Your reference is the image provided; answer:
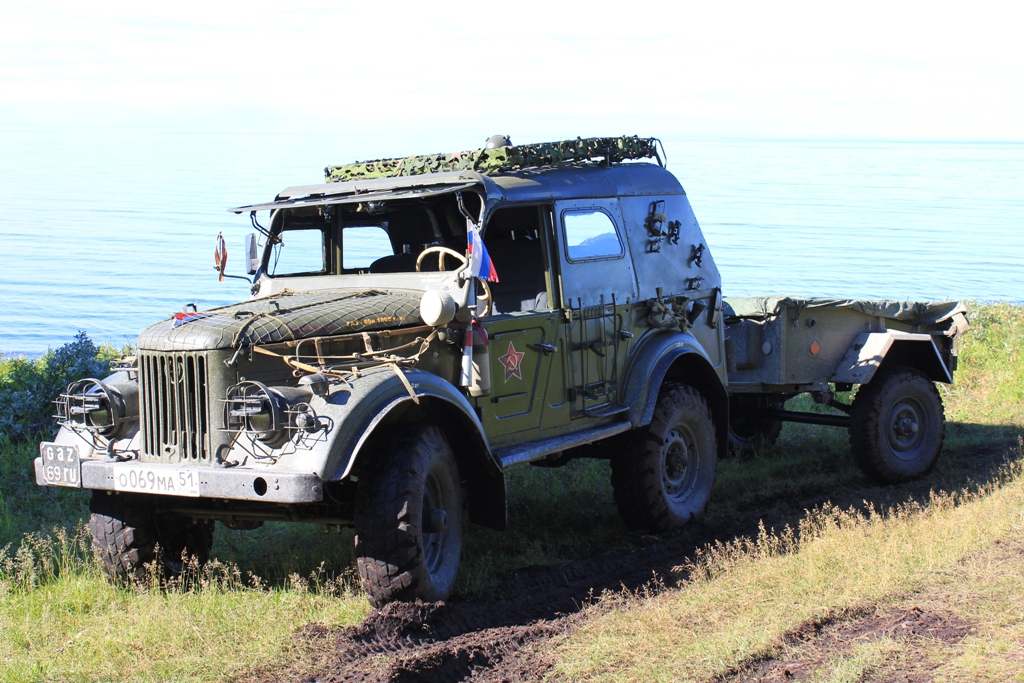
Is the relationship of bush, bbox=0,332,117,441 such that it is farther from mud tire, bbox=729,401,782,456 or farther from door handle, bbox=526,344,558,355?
mud tire, bbox=729,401,782,456

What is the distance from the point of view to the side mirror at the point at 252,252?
7.29 metres

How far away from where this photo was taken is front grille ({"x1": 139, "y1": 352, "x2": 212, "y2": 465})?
18.3 ft

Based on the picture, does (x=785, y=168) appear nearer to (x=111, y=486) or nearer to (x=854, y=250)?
(x=854, y=250)

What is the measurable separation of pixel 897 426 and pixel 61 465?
21.8 feet

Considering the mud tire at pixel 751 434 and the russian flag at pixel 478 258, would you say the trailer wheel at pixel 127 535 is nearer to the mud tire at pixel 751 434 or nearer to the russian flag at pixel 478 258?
the russian flag at pixel 478 258

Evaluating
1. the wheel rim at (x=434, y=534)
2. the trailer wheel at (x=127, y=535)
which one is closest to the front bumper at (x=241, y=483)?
the trailer wheel at (x=127, y=535)

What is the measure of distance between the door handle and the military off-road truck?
15 millimetres

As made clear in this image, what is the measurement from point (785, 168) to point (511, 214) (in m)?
66.8

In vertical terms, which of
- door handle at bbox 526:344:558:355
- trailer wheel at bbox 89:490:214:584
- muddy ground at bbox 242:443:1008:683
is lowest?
muddy ground at bbox 242:443:1008:683

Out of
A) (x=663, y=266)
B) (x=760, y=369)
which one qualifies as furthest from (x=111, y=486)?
(x=760, y=369)

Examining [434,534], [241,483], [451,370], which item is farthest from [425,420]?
[241,483]

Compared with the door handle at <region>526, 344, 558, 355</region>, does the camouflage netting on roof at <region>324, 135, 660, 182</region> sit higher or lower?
higher

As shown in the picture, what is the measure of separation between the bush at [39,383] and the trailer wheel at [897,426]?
6.65 meters

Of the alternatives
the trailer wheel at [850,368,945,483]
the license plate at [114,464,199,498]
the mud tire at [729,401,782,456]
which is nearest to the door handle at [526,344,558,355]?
the license plate at [114,464,199,498]
